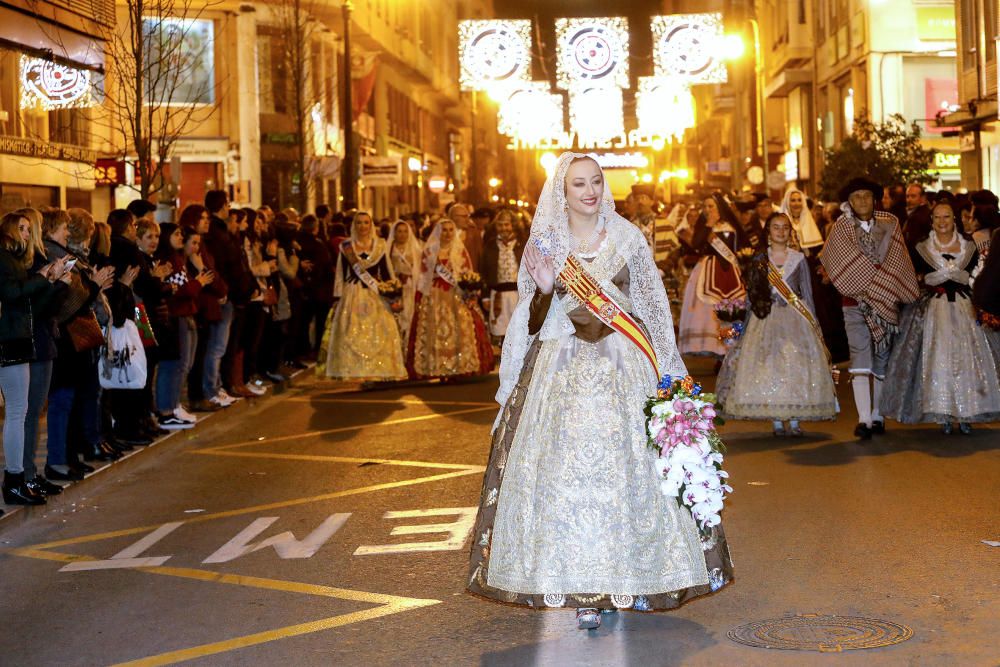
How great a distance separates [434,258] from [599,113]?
45488mm

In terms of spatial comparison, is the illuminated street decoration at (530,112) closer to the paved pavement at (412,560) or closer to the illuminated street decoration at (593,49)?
the illuminated street decoration at (593,49)

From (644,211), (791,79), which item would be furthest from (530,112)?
(644,211)

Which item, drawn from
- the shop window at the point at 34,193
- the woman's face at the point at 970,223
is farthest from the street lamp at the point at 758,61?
the woman's face at the point at 970,223

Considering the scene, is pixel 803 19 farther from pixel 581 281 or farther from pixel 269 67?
pixel 581 281

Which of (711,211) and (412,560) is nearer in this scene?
(412,560)

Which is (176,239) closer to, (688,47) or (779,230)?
(779,230)

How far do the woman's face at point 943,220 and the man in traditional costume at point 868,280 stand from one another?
0.29 metres

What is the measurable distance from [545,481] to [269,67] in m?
32.0

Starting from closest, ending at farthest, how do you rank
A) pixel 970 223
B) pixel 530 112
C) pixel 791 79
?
pixel 970 223
pixel 791 79
pixel 530 112

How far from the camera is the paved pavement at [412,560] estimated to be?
6.32m

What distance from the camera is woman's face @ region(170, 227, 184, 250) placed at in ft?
45.8

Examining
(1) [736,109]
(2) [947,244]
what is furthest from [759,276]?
(1) [736,109]

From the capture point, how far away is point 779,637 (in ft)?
20.4

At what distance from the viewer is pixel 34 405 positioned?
1026 cm
